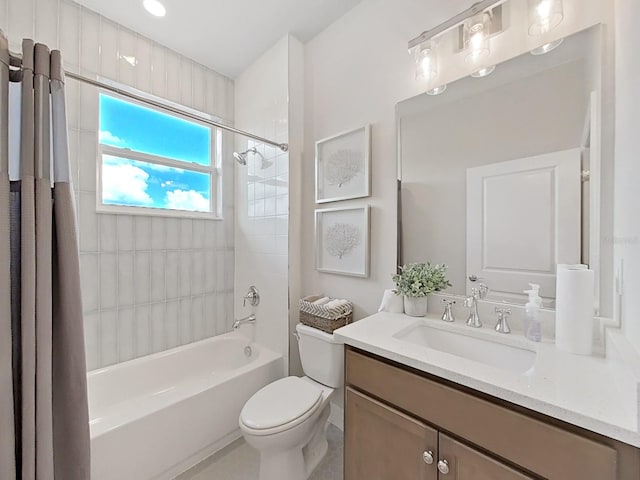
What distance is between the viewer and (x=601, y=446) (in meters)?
0.62

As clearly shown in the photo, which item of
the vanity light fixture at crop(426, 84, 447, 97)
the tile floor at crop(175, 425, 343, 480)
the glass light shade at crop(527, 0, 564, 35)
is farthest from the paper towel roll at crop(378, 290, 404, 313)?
the glass light shade at crop(527, 0, 564, 35)

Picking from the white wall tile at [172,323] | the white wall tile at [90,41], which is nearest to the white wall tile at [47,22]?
the white wall tile at [90,41]

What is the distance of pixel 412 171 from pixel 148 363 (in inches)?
87.3

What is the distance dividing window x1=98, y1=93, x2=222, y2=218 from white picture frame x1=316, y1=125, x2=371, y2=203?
99 centimetres

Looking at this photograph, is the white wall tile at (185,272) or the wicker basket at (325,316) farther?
the white wall tile at (185,272)

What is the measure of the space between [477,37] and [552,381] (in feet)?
4.59

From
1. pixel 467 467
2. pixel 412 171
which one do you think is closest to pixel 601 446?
pixel 467 467

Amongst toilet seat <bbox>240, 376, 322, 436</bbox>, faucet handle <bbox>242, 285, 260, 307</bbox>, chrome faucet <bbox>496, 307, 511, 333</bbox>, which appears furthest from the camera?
faucet handle <bbox>242, 285, 260, 307</bbox>

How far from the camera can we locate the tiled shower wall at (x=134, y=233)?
174cm

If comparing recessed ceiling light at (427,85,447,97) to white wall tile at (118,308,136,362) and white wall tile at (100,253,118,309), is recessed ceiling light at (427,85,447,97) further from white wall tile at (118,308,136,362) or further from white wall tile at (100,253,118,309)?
white wall tile at (118,308,136,362)

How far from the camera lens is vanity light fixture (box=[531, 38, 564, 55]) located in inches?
42.9

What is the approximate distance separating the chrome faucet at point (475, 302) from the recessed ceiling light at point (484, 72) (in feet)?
3.16

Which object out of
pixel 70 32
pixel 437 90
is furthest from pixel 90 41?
pixel 437 90

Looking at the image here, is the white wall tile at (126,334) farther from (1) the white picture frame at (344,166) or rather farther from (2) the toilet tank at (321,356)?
(1) the white picture frame at (344,166)
